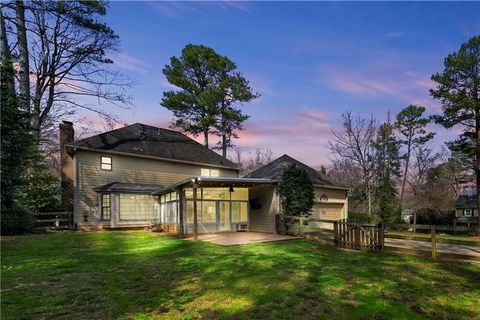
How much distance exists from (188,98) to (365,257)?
25.7 m

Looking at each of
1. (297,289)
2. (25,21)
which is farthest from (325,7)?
(25,21)

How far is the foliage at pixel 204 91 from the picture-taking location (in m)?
32.1

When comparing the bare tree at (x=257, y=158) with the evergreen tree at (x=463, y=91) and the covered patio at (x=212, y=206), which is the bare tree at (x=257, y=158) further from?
the covered patio at (x=212, y=206)

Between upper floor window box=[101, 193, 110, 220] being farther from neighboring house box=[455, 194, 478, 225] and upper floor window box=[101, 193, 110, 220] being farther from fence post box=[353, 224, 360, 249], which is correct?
neighboring house box=[455, 194, 478, 225]

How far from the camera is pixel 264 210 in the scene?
18.1 meters

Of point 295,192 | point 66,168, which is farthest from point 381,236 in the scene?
point 66,168

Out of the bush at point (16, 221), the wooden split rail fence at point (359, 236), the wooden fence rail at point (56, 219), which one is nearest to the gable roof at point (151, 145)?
the wooden fence rail at point (56, 219)

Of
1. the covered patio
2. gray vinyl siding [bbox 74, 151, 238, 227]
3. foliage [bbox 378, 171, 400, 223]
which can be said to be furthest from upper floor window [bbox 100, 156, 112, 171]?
foliage [bbox 378, 171, 400, 223]

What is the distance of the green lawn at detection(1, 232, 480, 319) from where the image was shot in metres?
4.88

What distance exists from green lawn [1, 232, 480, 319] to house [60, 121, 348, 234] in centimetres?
621

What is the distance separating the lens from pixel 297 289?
6.03m

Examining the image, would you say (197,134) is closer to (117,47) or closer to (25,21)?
(117,47)

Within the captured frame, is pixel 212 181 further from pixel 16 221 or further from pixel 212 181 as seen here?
pixel 16 221

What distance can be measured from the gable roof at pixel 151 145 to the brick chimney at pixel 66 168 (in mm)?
1386
